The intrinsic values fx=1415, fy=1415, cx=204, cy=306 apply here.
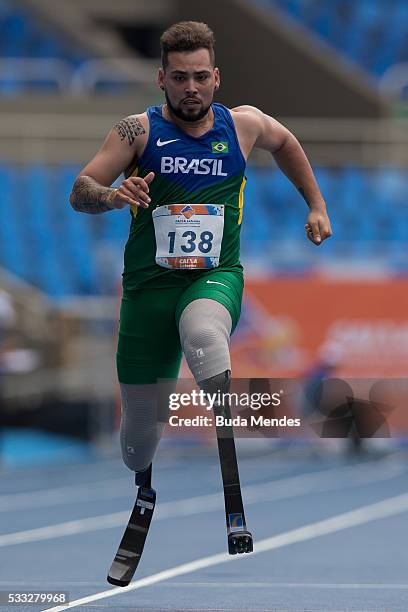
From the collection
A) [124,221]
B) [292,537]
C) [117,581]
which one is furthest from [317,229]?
[124,221]

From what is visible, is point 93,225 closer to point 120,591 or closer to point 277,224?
point 277,224

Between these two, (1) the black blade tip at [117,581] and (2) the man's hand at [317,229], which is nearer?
(2) the man's hand at [317,229]

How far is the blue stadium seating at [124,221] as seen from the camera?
21.4m

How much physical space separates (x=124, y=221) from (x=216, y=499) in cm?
824

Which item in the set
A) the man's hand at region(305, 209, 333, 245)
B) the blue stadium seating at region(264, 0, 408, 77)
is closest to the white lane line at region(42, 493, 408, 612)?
the man's hand at region(305, 209, 333, 245)

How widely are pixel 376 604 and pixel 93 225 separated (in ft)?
51.6

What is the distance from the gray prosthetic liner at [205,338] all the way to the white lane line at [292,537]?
1.21 metres

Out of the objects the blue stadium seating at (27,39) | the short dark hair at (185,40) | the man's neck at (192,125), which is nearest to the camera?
the short dark hair at (185,40)

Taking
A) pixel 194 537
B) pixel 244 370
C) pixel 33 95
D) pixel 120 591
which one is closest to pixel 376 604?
pixel 120 591

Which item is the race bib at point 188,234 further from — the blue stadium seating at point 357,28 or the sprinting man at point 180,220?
the blue stadium seating at point 357,28

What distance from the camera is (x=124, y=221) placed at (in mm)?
21969

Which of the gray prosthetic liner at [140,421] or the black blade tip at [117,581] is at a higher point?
the gray prosthetic liner at [140,421]

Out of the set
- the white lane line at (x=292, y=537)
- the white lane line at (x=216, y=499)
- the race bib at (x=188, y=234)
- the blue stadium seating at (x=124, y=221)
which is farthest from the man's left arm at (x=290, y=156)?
the blue stadium seating at (x=124, y=221)

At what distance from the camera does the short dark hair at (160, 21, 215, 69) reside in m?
5.90
